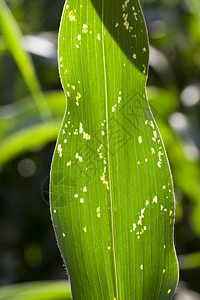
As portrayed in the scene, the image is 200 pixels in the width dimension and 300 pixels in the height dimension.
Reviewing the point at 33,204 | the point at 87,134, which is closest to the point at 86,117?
the point at 87,134

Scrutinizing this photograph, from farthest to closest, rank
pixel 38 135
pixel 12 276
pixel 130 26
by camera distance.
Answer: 1. pixel 12 276
2. pixel 38 135
3. pixel 130 26

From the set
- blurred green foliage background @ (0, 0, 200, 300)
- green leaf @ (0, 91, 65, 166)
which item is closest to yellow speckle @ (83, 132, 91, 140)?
green leaf @ (0, 91, 65, 166)

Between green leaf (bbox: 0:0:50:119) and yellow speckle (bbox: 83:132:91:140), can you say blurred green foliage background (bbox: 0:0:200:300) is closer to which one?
green leaf (bbox: 0:0:50:119)

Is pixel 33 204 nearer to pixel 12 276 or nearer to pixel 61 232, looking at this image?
pixel 12 276

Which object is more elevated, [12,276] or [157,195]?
[157,195]

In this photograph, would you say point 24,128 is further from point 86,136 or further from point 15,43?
point 86,136

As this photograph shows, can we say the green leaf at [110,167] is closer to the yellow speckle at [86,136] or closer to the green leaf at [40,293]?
the yellow speckle at [86,136]

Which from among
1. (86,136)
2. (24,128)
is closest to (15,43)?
(24,128)
